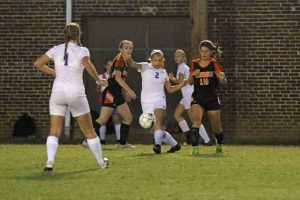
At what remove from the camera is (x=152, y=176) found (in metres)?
12.4

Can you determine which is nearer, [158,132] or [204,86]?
[204,86]

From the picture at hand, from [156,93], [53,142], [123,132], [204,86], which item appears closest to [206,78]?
[204,86]

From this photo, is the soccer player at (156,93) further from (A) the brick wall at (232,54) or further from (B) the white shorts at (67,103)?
(A) the brick wall at (232,54)

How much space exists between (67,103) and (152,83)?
4183mm

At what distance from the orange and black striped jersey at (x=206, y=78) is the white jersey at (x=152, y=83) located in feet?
2.25

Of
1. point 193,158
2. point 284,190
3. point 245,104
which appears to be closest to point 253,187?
point 284,190

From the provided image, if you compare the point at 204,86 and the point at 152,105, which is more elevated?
the point at 204,86

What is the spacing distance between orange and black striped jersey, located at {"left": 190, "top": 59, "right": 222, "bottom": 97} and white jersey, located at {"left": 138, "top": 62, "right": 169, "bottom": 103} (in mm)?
685

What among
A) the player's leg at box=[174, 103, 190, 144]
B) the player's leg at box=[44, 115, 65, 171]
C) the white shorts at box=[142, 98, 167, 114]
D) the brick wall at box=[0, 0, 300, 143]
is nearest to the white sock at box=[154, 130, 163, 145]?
the white shorts at box=[142, 98, 167, 114]

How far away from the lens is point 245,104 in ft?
74.9

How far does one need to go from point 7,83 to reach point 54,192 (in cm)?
1285

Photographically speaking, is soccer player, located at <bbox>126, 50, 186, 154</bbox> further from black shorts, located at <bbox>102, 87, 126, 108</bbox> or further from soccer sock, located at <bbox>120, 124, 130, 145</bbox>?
soccer sock, located at <bbox>120, 124, 130, 145</bbox>

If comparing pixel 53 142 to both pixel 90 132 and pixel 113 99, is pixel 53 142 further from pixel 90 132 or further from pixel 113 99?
pixel 113 99

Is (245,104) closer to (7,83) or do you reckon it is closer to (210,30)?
(210,30)
